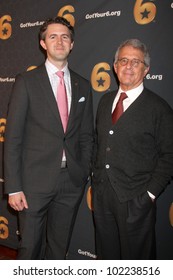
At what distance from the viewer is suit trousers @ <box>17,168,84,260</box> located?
6.45 ft

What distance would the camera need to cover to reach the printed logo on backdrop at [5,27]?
2.96m

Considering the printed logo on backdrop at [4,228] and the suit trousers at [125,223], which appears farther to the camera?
the printed logo on backdrop at [4,228]

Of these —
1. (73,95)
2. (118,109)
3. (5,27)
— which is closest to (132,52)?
(118,109)

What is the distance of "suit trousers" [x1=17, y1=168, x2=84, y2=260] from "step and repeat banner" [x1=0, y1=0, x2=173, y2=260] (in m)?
0.60

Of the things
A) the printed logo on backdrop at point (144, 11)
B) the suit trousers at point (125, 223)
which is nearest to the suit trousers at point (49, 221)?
the suit trousers at point (125, 223)

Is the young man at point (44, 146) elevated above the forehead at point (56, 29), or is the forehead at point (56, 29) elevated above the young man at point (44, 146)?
the forehead at point (56, 29)

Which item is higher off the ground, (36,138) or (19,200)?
(36,138)

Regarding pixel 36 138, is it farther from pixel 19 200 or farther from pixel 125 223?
pixel 125 223

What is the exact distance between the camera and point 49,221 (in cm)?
217

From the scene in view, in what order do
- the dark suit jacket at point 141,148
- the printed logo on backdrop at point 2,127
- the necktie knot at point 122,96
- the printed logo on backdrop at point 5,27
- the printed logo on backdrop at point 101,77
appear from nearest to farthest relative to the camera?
the dark suit jacket at point 141,148
the necktie knot at point 122,96
the printed logo on backdrop at point 101,77
the printed logo on backdrop at point 5,27
the printed logo on backdrop at point 2,127

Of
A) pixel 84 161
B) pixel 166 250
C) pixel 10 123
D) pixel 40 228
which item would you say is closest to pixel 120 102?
pixel 84 161

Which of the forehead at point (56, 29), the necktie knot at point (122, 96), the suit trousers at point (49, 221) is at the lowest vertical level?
the suit trousers at point (49, 221)

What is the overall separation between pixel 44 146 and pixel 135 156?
641 millimetres

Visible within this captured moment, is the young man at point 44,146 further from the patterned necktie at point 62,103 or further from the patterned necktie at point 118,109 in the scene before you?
the patterned necktie at point 118,109
